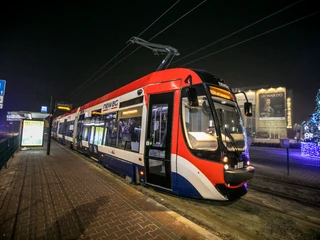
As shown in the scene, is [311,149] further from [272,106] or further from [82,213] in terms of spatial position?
[272,106]

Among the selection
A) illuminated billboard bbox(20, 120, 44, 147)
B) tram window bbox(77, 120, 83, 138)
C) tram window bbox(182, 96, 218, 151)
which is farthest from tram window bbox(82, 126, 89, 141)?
tram window bbox(182, 96, 218, 151)

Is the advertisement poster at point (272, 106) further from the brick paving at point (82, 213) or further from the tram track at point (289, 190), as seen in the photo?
the brick paving at point (82, 213)

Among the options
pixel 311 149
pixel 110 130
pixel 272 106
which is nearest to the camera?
pixel 110 130

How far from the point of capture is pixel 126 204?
469 centimetres

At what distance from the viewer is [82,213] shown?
164 inches

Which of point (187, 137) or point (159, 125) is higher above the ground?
point (159, 125)

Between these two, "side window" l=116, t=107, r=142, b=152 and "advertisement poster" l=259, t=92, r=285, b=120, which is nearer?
"side window" l=116, t=107, r=142, b=152

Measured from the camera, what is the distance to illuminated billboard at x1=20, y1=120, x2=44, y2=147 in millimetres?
13227

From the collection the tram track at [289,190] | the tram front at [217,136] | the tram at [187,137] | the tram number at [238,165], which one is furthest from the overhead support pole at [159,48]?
the tram track at [289,190]

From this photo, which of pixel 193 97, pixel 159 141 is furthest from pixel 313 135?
pixel 193 97

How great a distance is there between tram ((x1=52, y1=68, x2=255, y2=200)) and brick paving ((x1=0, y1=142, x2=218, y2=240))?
89 centimetres

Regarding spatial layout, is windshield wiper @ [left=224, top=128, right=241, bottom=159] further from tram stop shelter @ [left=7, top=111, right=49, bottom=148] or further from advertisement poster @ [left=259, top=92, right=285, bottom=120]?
advertisement poster @ [left=259, top=92, right=285, bottom=120]

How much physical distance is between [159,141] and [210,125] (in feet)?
5.02

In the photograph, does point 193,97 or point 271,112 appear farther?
point 271,112
